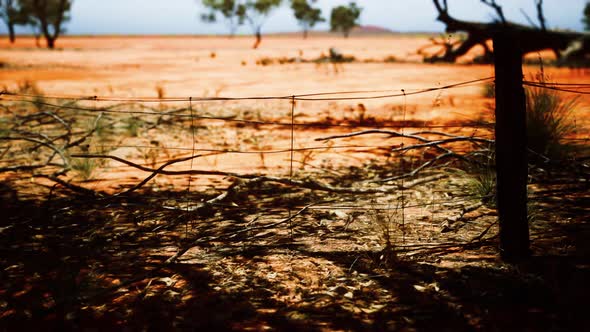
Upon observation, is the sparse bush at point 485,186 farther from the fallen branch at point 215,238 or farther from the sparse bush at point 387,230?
the fallen branch at point 215,238

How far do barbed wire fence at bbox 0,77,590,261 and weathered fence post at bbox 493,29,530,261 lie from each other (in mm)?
448

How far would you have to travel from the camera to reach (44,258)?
128 inches

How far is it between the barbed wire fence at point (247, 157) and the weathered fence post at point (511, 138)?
448mm

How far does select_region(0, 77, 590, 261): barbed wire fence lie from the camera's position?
12.6 ft

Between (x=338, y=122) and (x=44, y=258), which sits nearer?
(x=44, y=258)

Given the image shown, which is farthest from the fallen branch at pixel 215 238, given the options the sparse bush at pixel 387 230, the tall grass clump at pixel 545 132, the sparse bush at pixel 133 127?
the sparse bush at pixel 133 127

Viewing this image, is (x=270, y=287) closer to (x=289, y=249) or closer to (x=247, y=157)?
(x=289, y=249)

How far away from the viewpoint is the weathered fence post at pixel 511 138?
269 cm

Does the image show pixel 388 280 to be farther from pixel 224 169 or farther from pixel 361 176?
pixel 224 169

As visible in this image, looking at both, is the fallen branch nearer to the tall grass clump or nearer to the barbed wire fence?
→ the barbed wire fence

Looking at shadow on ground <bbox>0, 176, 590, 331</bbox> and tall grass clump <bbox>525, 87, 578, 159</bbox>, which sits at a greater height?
tall grass clump <bbox>525, 87, 578, 159</bbox>

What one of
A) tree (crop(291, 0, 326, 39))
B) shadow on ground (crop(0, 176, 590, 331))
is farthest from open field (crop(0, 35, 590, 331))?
tree (crop(291, 0, 326, 39))

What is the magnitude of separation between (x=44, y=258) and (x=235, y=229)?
133 cm

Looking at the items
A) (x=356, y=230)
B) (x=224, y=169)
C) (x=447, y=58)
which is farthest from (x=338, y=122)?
(x=447, y=58)
